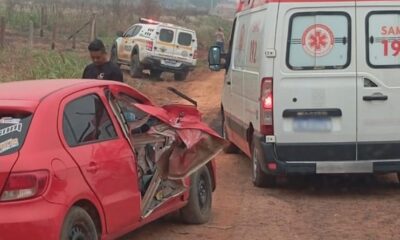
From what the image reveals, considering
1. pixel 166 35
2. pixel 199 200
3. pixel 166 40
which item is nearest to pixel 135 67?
pixel 166 40

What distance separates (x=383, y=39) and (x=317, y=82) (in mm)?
929

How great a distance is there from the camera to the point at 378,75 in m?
8.59

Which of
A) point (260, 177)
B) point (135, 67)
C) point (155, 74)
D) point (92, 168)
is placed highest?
point (92, 168)

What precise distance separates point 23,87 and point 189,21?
180ft

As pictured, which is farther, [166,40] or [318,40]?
[166,40]

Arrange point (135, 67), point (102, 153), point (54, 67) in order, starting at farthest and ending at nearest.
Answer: point (135, 67) < point (54, 67) < point (102, 153)

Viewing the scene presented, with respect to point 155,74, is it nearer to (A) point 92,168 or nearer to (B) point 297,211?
(B) point 297,211

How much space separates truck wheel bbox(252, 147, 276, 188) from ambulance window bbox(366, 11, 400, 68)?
73.1 inches

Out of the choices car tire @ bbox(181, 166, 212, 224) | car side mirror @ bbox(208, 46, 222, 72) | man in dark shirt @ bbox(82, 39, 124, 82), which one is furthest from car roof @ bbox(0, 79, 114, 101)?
car side mirror @ bbox(208, 46, 222, 72)

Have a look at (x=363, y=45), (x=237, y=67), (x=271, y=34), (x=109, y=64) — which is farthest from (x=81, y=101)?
(x=237, y=67)

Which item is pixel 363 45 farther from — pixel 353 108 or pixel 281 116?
pixel 281 116

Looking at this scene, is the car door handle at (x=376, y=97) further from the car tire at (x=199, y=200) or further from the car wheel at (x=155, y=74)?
the car wheel at (x=155, y=74)

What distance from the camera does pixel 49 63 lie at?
20219 mm

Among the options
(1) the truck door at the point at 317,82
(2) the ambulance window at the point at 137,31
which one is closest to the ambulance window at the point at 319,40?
(1) the truck door at the point at 317,82
